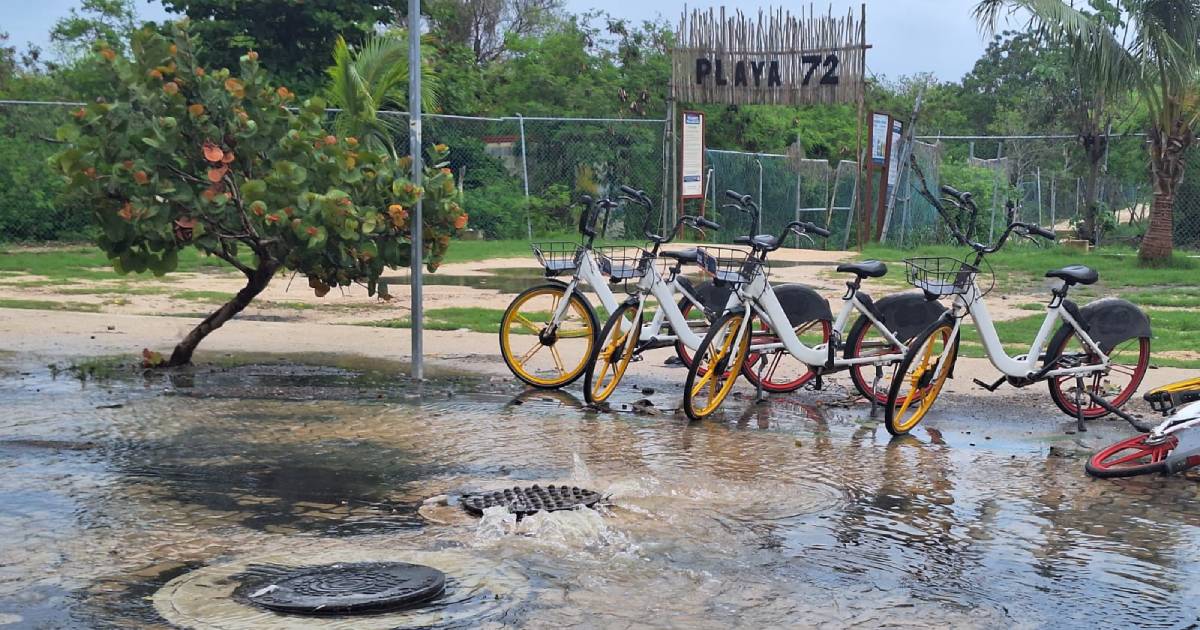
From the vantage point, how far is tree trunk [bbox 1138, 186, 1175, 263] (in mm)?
19516

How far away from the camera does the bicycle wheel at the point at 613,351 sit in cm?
845

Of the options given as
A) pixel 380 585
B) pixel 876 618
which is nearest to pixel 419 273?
pixel 380 585

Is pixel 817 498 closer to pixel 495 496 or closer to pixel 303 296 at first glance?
pixel 495 496

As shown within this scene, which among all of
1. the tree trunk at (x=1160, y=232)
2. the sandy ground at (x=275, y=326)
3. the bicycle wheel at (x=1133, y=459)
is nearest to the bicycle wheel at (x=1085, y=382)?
the sandy ground at (x=275, y=326)

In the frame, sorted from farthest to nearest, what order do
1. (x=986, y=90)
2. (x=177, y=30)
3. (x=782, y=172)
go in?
(x=986, y=90), (x=782, y=172), (x=177, y=30)

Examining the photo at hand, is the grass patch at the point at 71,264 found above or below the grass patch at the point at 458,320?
above

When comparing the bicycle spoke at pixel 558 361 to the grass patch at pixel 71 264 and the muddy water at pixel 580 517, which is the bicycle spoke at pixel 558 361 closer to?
the muddy water at pixel 580 517

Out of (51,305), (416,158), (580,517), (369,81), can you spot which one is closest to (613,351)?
(416,158)

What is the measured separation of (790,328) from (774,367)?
0.65 metres

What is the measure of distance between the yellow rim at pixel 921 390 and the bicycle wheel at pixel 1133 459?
1220mm

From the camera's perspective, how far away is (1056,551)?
543cm

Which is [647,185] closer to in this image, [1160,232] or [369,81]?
[1160,232]

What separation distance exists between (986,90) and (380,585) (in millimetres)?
60554

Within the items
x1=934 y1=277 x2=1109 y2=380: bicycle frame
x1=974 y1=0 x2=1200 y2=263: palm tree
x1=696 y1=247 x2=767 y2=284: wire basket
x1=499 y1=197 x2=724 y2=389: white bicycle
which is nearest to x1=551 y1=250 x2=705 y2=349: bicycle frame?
x1=499 y1=197 x2=724 y2=389: white bicycle
